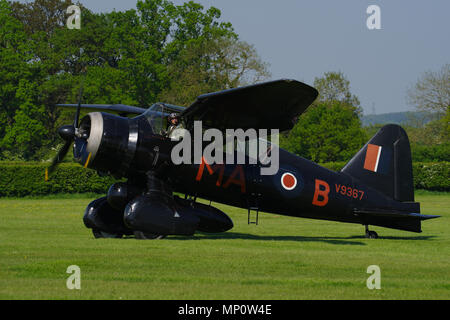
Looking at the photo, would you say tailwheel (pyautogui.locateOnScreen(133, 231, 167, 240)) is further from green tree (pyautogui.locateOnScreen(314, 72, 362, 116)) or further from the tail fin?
green tree (pyautogui.locateOnScreen(314, 72, 362, 116))

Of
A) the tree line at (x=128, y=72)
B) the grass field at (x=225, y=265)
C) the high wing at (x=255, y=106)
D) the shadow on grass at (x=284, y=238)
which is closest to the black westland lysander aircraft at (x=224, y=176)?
the high wing at (x=255, y=106)

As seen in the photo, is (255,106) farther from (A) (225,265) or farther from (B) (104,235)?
(B) (104,235)

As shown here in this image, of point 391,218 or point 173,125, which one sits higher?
point 173,125

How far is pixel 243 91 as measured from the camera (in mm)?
13641

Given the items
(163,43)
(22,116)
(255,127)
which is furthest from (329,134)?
(255,127)

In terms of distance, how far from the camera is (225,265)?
37.6ft

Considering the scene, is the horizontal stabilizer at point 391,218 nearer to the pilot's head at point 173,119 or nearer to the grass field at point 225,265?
the grass field at point 225,265

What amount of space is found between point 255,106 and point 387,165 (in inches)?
191

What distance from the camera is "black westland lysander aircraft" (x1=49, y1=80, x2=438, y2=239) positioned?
14.2 metres

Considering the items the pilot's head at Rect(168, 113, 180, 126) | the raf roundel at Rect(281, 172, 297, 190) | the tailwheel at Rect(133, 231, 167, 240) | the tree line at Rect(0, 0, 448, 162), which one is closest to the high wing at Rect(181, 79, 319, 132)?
the pilot's head at Rect(168, 113, 180, 126)

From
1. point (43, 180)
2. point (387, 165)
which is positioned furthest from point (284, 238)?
point (43, 180)

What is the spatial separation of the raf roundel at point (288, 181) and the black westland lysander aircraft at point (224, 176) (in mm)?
24

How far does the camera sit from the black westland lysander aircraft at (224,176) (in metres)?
14.2

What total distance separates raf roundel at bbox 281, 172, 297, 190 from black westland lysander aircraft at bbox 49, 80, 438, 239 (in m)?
0.02
